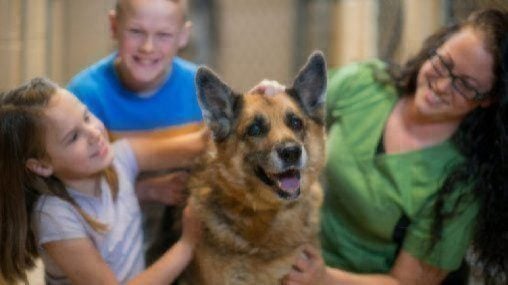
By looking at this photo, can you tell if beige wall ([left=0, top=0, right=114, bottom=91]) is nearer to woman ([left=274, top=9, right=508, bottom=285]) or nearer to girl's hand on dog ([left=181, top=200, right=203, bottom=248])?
girl's hand on dog ([left=181, top=200, right=203, bottom=248])

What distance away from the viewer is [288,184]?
1477mm

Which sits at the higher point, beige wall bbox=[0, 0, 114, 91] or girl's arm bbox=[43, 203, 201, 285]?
beige wall bbox=[0, 0, 114, 91]

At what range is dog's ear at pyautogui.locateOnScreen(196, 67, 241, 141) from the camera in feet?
4.95

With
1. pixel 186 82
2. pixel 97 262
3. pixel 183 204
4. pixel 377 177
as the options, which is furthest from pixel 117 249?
pixel 377 177

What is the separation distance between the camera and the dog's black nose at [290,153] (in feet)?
4.63

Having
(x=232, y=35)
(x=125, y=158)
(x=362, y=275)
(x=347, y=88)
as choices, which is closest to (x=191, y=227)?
(x=125, y=158)

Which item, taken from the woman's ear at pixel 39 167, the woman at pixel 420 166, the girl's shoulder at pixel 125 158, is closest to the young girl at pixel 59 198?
the woman's ear at pixel 39 167

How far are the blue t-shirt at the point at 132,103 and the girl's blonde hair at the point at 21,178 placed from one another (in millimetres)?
288

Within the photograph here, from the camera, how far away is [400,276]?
1711 millimetres

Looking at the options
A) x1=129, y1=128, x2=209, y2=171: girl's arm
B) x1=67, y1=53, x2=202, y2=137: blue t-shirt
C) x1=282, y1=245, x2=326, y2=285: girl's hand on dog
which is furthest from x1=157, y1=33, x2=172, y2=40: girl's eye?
x1=282, y1=245, x2=326, y2=285: girl's hand on dog

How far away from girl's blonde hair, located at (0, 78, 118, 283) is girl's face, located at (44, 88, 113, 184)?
18 millimetres

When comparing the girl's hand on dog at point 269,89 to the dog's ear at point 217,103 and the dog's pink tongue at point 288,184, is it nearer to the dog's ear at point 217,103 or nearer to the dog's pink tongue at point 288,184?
the dog's ear at point 217,103

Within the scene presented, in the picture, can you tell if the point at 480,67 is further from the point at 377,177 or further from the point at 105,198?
the point at 105,198

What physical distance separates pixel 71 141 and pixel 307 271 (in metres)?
0.67
